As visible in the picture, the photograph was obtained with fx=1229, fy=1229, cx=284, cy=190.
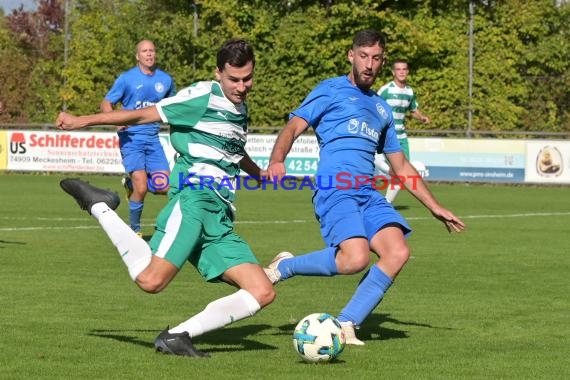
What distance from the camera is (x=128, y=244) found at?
7.28m

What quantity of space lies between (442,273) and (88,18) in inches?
1150

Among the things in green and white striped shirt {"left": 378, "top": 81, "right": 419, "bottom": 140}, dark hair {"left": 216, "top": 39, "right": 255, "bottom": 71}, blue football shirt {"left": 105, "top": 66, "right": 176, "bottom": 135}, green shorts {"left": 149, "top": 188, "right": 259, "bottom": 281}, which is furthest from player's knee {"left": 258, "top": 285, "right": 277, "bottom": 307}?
green and white striped shirt {"left": 378, "top": 81, "right": 419, "bottom": 140}

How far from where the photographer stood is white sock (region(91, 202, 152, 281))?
23.5 feet

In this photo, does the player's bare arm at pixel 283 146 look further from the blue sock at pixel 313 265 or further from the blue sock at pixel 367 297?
the blue sock at pixel 367 297

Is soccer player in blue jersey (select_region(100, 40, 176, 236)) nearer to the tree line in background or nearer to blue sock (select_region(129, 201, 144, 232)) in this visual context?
blue sock (select_region(129, 201, 144, 232))

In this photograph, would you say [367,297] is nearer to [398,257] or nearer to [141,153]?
[398,257]

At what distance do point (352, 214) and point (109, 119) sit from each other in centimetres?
178

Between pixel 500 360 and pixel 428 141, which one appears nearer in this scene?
pixel 500 360

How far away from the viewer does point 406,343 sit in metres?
7.78

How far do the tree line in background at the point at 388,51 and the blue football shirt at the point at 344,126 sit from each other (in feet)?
85.6

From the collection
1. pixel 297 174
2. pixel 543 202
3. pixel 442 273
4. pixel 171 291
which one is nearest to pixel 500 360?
pixel 171 291

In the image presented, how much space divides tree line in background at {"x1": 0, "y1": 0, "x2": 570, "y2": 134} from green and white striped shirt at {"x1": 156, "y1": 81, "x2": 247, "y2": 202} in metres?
27.1

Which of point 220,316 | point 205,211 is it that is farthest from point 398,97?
point 220,316

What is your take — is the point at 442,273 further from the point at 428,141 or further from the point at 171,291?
the point at 428,141
